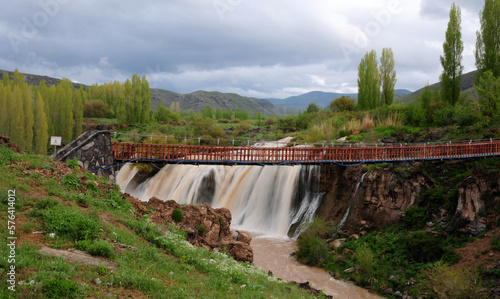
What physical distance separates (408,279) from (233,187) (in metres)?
20.1

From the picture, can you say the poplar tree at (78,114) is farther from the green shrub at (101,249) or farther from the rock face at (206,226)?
the green shrub at (101,249)

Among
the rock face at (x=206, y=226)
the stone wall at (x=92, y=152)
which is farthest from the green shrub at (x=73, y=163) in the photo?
the rock face at (x=206, y=226)

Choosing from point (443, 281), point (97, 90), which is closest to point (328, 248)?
point (443, 281)

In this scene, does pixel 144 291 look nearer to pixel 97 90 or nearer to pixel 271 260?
pixel 271 260

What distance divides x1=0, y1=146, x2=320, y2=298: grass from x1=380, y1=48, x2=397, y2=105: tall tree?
50650 millimetres

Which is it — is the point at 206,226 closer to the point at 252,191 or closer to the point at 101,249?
the point at 101,249

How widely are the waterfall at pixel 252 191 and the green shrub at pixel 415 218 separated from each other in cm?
779

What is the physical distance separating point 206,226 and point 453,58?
4149 centimetres

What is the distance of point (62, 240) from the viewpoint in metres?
10.5

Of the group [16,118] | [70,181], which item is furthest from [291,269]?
[16,118]

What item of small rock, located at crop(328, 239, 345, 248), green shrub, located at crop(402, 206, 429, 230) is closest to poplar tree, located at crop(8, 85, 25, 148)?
small rock, located at crop(328, 239, 345, 248)

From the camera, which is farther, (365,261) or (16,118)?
(16,118)

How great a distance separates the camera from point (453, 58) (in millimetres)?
47688

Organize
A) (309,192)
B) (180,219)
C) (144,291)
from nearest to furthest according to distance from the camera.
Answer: (144,291) → (180,219) → (309,192)
